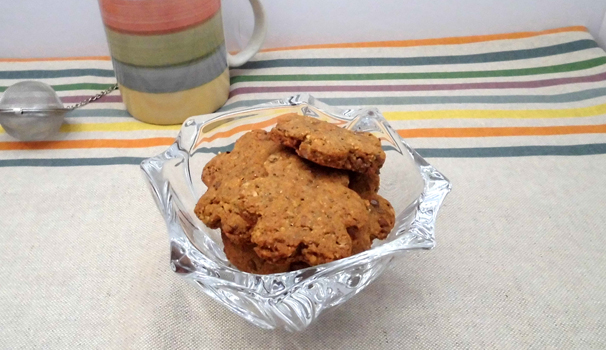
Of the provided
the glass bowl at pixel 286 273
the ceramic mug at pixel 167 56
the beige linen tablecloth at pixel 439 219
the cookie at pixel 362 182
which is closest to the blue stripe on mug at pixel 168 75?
the ceramic mug at pixel 167 56

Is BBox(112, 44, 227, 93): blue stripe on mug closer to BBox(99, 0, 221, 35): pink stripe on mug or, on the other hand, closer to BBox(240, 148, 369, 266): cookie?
BBox(99, 0, 221, 35): pink stripe on mug

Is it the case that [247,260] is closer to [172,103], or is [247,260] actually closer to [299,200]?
[299,200]

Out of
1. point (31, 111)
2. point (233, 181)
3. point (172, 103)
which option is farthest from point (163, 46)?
point (233, 181)

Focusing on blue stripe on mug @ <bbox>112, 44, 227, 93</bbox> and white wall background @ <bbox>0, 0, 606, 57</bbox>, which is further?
white wall background @ <bbox>0, 0, 606, 57</bbox>

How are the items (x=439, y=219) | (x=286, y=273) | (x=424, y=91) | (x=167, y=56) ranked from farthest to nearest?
1. (x=424, y=91)
2. (x=167, y=56)
3. (x=439, y=219)
4. (x=286, y=273)

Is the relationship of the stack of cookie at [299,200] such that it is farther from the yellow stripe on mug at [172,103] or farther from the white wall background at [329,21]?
the white wall background at [329,21]

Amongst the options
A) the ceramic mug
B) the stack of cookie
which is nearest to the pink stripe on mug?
the ceramic mug

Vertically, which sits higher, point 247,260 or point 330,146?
point 330,146
